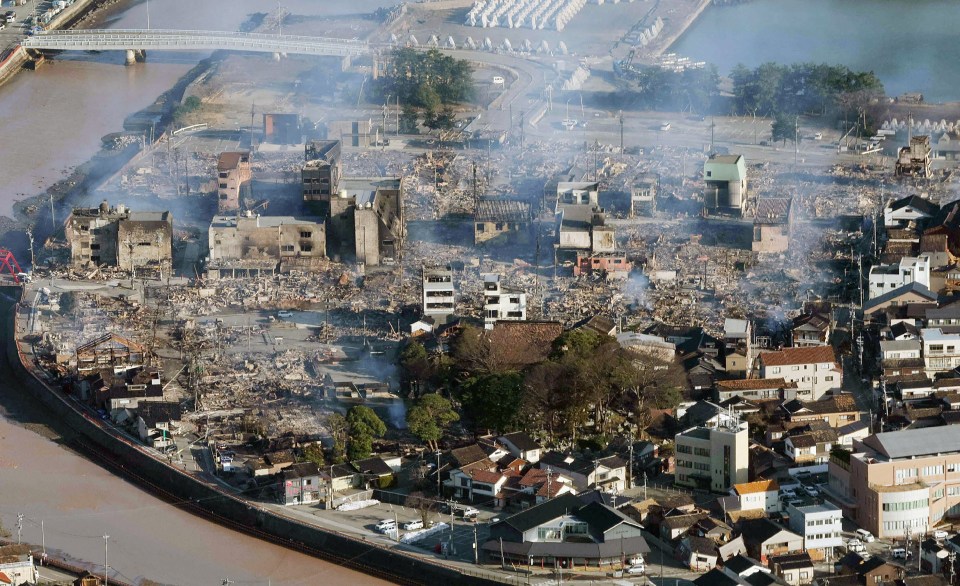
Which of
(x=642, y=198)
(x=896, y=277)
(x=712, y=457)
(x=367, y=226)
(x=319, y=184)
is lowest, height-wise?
(x=712, y=457)

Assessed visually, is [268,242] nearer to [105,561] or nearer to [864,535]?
[105,561]

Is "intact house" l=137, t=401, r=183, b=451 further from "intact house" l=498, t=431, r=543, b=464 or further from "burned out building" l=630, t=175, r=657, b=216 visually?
"burned out building" l=630, t=175, r=657, b=216

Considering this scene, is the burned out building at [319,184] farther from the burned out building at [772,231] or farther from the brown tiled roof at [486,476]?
the brown tiled roof at [486,476]

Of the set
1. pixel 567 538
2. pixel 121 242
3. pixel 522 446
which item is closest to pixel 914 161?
pixel 121 242

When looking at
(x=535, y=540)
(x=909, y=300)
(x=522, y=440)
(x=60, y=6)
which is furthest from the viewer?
(x=60, y=6)

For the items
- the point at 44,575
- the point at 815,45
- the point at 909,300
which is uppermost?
the point at 815,45

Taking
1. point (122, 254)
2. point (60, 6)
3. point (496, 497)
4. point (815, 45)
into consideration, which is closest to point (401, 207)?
point (122, 254)

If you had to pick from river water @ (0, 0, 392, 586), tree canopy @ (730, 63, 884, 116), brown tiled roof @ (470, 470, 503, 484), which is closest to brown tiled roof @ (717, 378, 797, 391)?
brown tiled roof @ (470, 470, 503, 484)

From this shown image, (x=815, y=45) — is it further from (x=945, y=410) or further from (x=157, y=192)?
(x=945, y=410)
